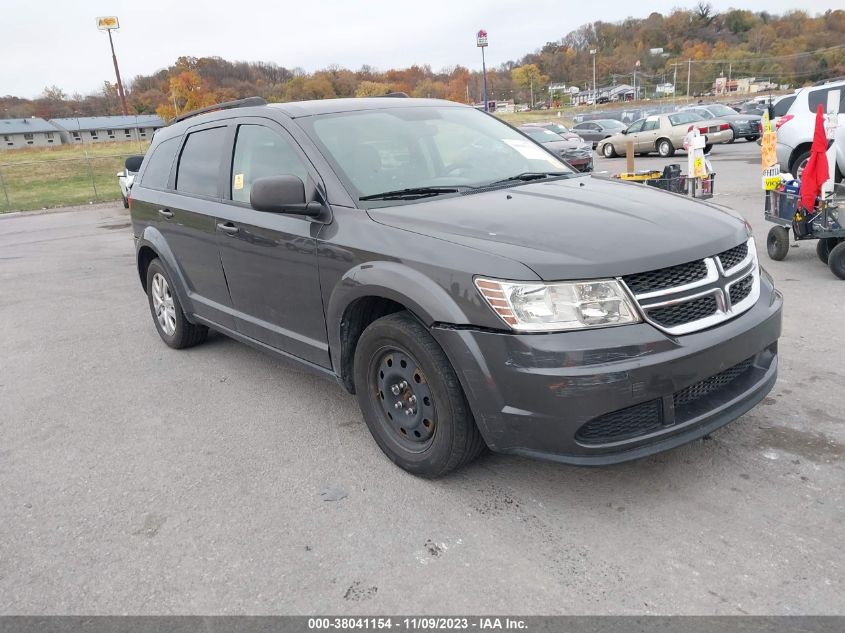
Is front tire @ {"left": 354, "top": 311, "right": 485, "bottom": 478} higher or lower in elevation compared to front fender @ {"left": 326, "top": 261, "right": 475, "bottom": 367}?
lower

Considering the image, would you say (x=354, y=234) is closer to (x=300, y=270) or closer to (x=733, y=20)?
(x=300, y=270)

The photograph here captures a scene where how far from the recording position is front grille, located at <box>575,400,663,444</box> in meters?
2.79

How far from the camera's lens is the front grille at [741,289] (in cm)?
310

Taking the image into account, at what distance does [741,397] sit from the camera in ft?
10.1

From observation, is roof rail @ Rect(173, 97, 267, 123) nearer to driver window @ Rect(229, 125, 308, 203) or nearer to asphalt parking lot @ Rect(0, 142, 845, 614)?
driver window @ Rect(229, 125, 308, 203)

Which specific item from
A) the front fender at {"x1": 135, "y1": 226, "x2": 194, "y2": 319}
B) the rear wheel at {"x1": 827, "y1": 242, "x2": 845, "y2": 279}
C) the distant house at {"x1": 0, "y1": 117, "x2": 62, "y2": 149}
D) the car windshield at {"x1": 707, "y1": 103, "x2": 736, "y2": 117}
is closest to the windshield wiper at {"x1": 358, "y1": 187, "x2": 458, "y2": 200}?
the front fender at {"x1": 135, "y1": 226, "x2": 194, "y2": 319}

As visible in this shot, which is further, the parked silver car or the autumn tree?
the autumn tree

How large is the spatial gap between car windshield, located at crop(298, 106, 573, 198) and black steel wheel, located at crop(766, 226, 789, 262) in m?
4.03

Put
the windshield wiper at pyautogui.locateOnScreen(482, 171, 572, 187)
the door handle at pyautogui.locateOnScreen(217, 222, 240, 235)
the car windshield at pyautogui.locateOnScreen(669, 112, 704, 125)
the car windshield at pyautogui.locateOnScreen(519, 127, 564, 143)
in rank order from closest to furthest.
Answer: the windshield wiper at pyautogui.locateOnScreen(482, 171, 572, 187), the door handle at pyautogui.locateOnScreen(217, 222, 240, 235), the car windshield at pyautogui.locateOnScreen(519, 127, 564, 143), the car windshield at pyautogui.locateOnScreen(669, 112, 704, 125)

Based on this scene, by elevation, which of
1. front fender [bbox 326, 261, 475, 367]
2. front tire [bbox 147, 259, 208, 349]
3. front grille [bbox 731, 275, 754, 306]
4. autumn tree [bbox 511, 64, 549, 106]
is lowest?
front tire [bbox 147, 259, 208, 349]

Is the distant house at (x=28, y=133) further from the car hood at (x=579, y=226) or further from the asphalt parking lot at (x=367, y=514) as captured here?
the car hood at (x=579, y=226)

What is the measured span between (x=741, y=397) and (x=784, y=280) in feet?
13.8

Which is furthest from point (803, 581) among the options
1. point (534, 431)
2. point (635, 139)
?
point (635, 139)

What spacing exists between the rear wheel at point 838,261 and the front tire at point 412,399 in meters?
5.01
